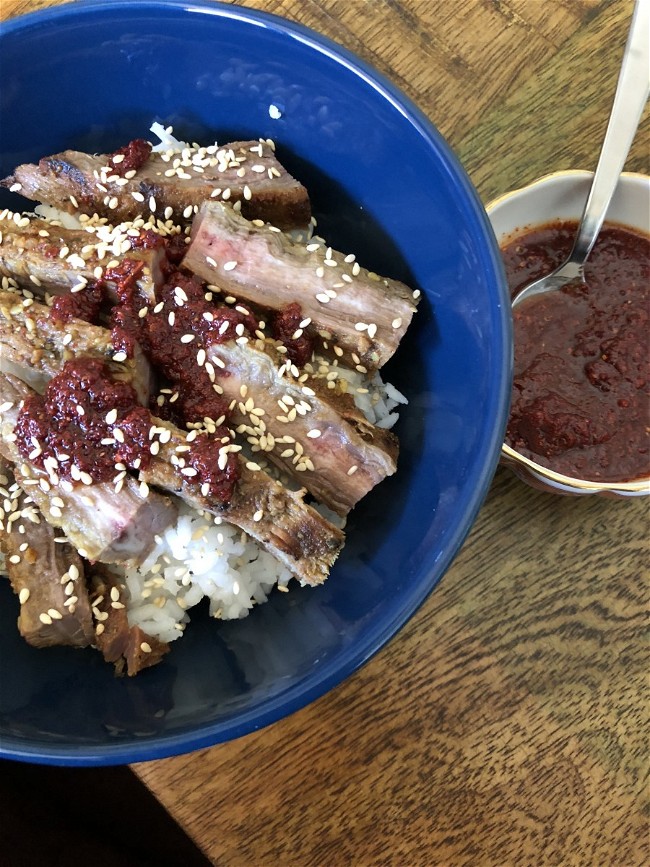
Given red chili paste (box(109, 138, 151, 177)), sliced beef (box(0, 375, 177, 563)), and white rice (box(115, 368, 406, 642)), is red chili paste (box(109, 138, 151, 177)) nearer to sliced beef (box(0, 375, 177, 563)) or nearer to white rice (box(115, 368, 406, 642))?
sliced beef (box(0, 375, 177, 563))

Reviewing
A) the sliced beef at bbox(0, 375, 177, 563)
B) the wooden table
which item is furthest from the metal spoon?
the sliced beef at bbox(0, 375, 177, 563)

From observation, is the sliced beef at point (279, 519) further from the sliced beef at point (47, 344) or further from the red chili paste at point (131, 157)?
the red chili paste at point (131, 157)

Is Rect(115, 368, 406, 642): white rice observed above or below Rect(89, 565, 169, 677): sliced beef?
above

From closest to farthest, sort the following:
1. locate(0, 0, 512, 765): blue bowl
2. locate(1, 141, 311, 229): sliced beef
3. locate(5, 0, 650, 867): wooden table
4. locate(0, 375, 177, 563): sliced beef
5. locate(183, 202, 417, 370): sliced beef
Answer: locate(0, 0, 512, 765): blue bowl, locate(0, 375, 177, 563): sliced beef, locate(183, 202, 417, 370): sliced beef, locate(1, 141, 311, 229): sliced beef, locate(5, 0, 650, 867): wooden table

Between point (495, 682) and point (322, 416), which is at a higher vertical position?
point (322, 416)

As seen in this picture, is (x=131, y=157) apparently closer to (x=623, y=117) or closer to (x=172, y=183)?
(x=172, y=183)

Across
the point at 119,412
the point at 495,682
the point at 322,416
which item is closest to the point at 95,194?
the point at 119,412

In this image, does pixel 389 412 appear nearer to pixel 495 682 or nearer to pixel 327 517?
pixel 327 517
